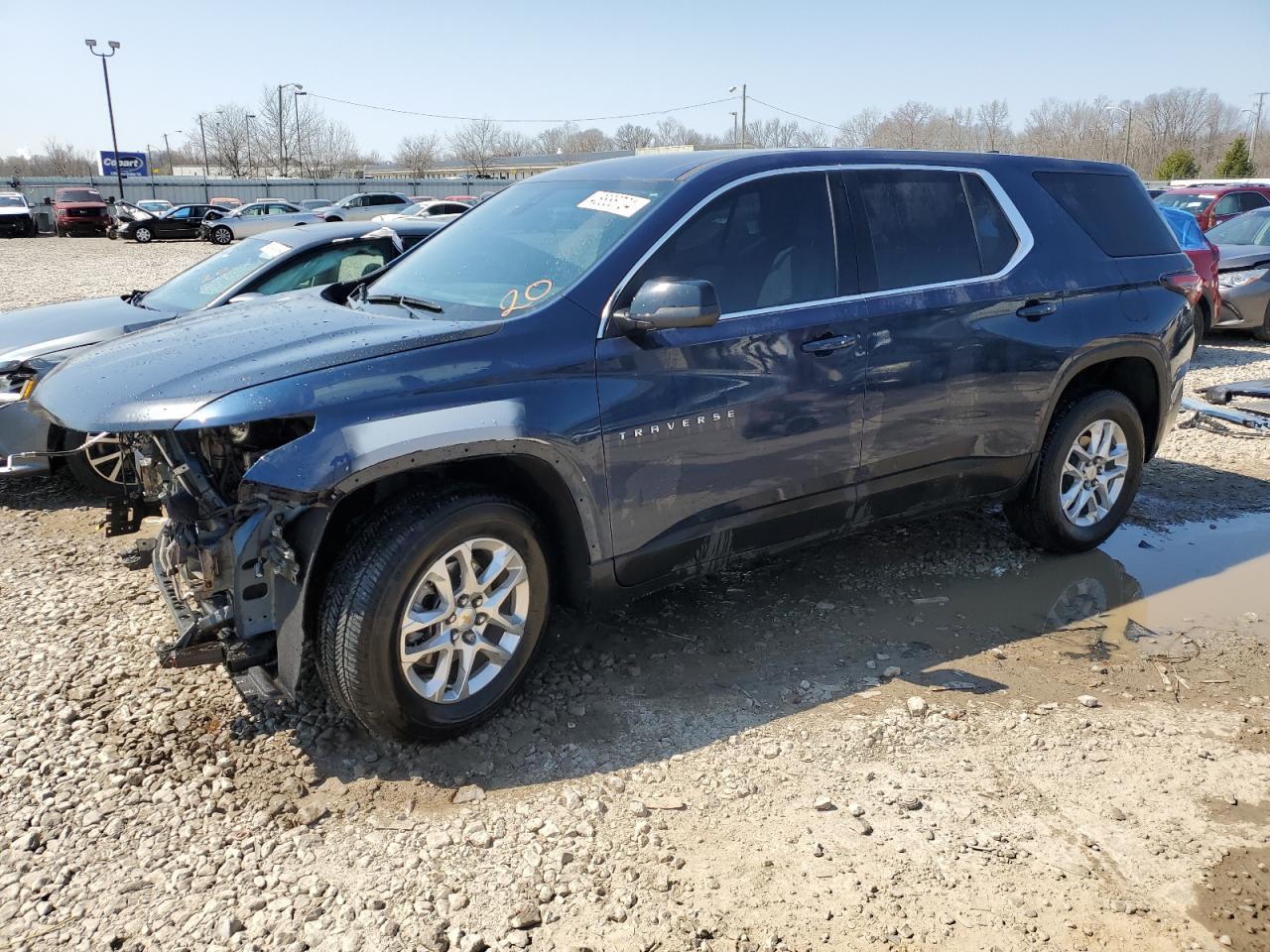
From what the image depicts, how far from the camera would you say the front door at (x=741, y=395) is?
→ 11.6 ft

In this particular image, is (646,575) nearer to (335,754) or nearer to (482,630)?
(482,630)

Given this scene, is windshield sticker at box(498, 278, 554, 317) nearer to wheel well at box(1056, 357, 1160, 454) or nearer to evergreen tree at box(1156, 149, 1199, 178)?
wheel well at box(1056, 357, 1160, 454)

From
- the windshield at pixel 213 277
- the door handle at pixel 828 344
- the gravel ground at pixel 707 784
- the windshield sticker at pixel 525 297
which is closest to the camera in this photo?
the gravel ground at pixel 707 784

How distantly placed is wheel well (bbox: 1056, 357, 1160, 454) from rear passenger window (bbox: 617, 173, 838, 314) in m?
1.79

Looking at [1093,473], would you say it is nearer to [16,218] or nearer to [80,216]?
[80,216]

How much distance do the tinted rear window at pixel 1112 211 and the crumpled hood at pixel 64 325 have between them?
5.21 meters

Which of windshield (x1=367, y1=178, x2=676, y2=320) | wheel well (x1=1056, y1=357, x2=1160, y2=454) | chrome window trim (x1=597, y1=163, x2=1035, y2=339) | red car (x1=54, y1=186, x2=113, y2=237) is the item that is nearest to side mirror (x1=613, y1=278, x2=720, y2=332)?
chrome window trim (x1=597, y1=163, x2=1035, y2=339)

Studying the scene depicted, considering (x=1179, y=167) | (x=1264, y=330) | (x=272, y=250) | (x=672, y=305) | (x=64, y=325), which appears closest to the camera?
(x=672, y=305)

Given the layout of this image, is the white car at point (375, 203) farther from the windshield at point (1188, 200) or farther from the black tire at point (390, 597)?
the black tire at point (390, 597)

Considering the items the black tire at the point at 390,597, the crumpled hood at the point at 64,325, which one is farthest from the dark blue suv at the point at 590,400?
the crumpled hood at the point at 64,325

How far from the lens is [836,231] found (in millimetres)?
4086

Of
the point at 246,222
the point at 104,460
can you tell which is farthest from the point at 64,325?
the point at 246,222

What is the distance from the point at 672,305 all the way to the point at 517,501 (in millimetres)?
862

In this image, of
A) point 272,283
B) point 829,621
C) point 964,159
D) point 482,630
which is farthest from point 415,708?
point 272,283
